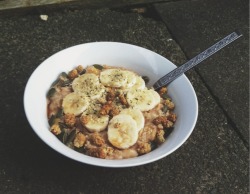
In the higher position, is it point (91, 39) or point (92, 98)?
point (92, 98)

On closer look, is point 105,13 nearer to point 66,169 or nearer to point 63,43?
point 63,43

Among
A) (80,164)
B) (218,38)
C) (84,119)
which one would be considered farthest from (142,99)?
(218,38)

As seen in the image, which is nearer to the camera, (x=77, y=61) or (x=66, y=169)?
(x=66, y=169)

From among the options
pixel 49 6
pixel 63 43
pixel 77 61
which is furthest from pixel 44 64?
pixel 49 6

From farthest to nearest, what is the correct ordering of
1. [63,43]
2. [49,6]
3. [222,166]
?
[49,6], [63,43], [222,166]

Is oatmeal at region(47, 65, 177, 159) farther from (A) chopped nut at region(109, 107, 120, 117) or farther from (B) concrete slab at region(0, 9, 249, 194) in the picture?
(B) concrete slab at region(0, 9, 249, 194)

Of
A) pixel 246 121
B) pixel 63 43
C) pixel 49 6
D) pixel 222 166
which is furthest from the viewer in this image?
pixel 49 6
